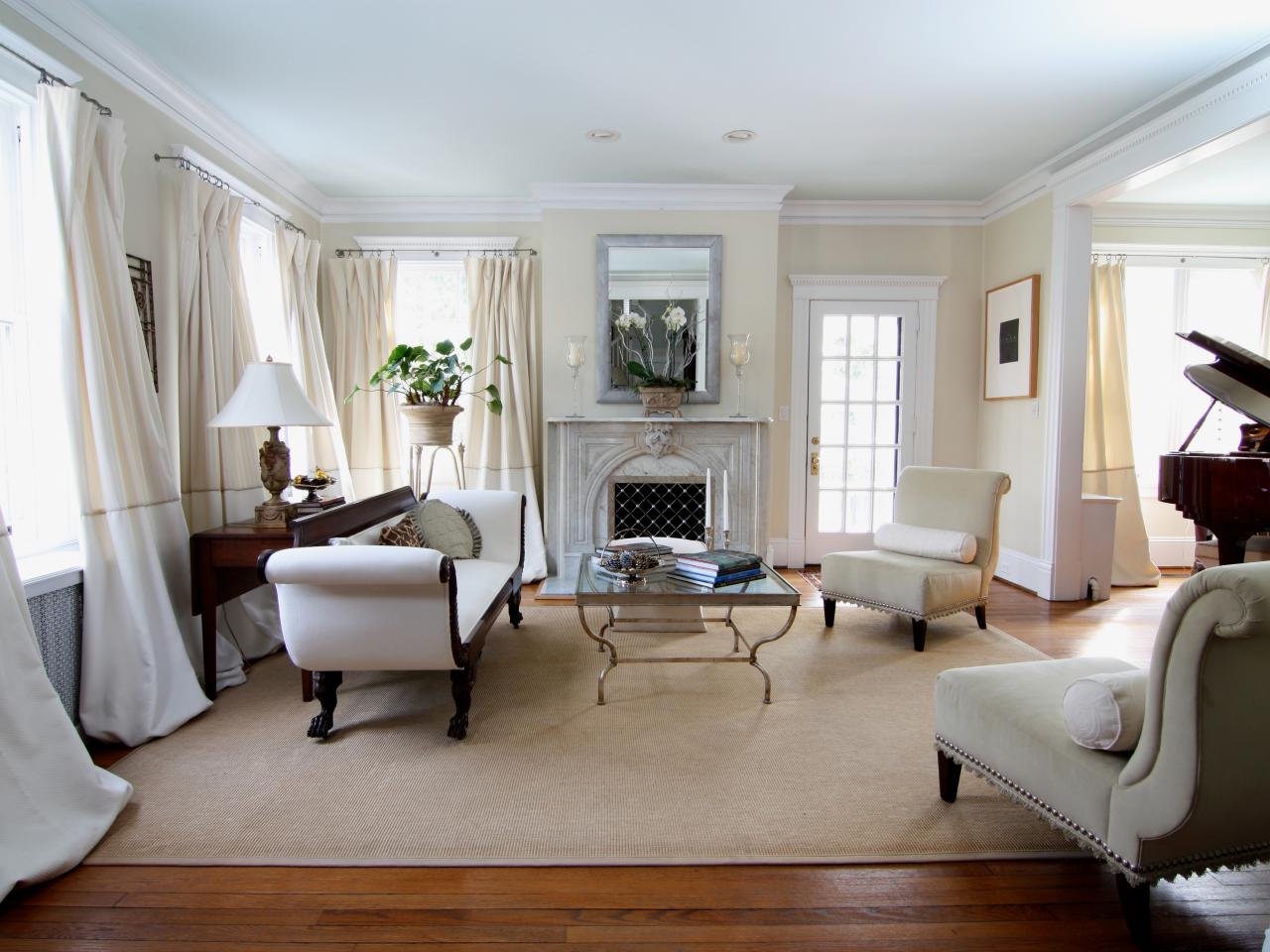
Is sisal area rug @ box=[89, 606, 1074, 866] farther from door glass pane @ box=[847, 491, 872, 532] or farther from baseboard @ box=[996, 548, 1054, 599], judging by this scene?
door glass pane @ box=[847, 491, 872, 532]

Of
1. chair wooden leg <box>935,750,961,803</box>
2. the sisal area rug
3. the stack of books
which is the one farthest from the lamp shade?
chair wooden leg <box>935,750,961,803</box>

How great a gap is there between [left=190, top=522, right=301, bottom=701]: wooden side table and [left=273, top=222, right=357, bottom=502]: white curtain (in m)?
1.52

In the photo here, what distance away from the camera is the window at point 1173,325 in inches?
216

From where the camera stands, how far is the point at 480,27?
296 centimetres

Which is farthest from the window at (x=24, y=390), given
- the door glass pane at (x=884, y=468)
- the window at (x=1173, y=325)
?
the window at (x=1173, y=325)

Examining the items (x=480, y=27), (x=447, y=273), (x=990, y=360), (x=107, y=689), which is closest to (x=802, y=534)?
(x=990, y=360)

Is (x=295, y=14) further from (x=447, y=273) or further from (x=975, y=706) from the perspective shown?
(x=975, y=706)

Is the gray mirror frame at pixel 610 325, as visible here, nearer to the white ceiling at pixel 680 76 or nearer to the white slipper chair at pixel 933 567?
the white ceiling at pixel 680 76

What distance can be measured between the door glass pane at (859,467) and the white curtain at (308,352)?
3.60 m

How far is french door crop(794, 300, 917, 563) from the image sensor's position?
18.1ft

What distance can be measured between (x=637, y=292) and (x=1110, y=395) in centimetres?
348

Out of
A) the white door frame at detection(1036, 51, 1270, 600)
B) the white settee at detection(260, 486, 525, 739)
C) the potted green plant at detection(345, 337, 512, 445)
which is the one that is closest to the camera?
the white settee at detection(260, 486, 525, 739)

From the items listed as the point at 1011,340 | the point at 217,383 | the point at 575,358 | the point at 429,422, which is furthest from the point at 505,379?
the point at 1011,340

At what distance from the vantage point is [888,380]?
558 cm
